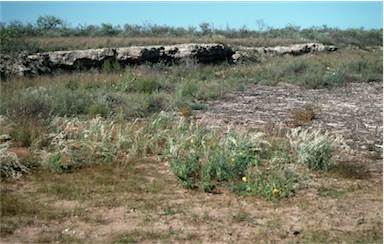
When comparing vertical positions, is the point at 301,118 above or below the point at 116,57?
below

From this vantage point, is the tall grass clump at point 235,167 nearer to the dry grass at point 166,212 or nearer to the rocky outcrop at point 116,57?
the dry grass at point 166,212

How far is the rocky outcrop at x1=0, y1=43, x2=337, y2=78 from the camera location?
545 inches

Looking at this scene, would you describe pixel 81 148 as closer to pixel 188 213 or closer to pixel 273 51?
pixel 188 213

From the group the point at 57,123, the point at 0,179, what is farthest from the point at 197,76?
the point at 0,179

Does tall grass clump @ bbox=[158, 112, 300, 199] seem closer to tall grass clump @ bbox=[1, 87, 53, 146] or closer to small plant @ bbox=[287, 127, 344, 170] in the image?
small plant @ bbox=[287, 127, 344, 170]

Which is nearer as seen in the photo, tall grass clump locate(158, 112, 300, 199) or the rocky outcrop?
tall grass clump locate(158, 112, 300, 199)

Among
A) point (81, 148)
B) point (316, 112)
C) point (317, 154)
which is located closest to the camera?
point (317, 154)

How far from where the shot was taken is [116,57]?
53.5 feet

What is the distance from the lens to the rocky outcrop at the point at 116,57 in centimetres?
1384

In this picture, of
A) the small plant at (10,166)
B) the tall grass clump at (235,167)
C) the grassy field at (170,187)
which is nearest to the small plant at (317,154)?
the grassy field at (170,187)

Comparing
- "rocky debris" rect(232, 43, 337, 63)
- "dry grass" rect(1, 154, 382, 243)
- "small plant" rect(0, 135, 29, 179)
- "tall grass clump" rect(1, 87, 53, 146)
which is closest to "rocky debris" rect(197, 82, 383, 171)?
"dry grass" rect(1, 154, 382, 243)

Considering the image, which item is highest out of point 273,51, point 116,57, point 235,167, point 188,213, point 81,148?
point 273,51

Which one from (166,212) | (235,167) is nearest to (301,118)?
(235,167)

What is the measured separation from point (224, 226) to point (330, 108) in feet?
22.1
